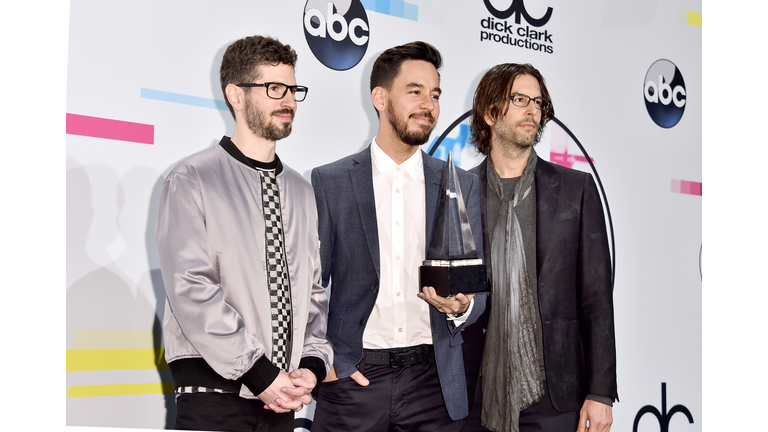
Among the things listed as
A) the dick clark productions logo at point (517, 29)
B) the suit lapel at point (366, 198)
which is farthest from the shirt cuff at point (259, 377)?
the dick clark productions logo at point (517, 29)

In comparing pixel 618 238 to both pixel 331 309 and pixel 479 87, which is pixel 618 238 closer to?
pixel 479 87

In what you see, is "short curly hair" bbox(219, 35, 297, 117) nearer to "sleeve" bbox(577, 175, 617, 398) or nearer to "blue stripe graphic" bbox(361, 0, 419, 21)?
"blue stripe graphic" bbox(361, 0, 419, 21)

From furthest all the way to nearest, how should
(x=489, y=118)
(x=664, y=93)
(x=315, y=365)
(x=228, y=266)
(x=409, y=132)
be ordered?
(x=664, y=93)
(x=489, y=118)
(x=409, y=132)
(x=315, y=365)
(x=228, y=266)

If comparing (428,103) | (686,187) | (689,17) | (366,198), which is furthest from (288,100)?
(689,17)

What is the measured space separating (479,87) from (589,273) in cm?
103

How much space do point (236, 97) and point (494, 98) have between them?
128 centimetres

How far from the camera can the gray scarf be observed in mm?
2564

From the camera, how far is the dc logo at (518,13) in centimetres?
323

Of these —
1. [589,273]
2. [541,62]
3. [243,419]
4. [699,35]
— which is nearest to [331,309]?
[243,419]

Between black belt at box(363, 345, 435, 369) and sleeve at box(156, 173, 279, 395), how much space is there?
18.4 inches

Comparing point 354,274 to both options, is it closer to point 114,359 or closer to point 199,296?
point 199,296

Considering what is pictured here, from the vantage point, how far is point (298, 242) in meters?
2.12

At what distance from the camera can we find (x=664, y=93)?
12.2ft

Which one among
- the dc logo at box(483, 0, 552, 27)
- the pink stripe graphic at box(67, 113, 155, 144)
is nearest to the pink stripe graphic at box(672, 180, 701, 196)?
the dc logo at box(483, 0, 552, 27)
